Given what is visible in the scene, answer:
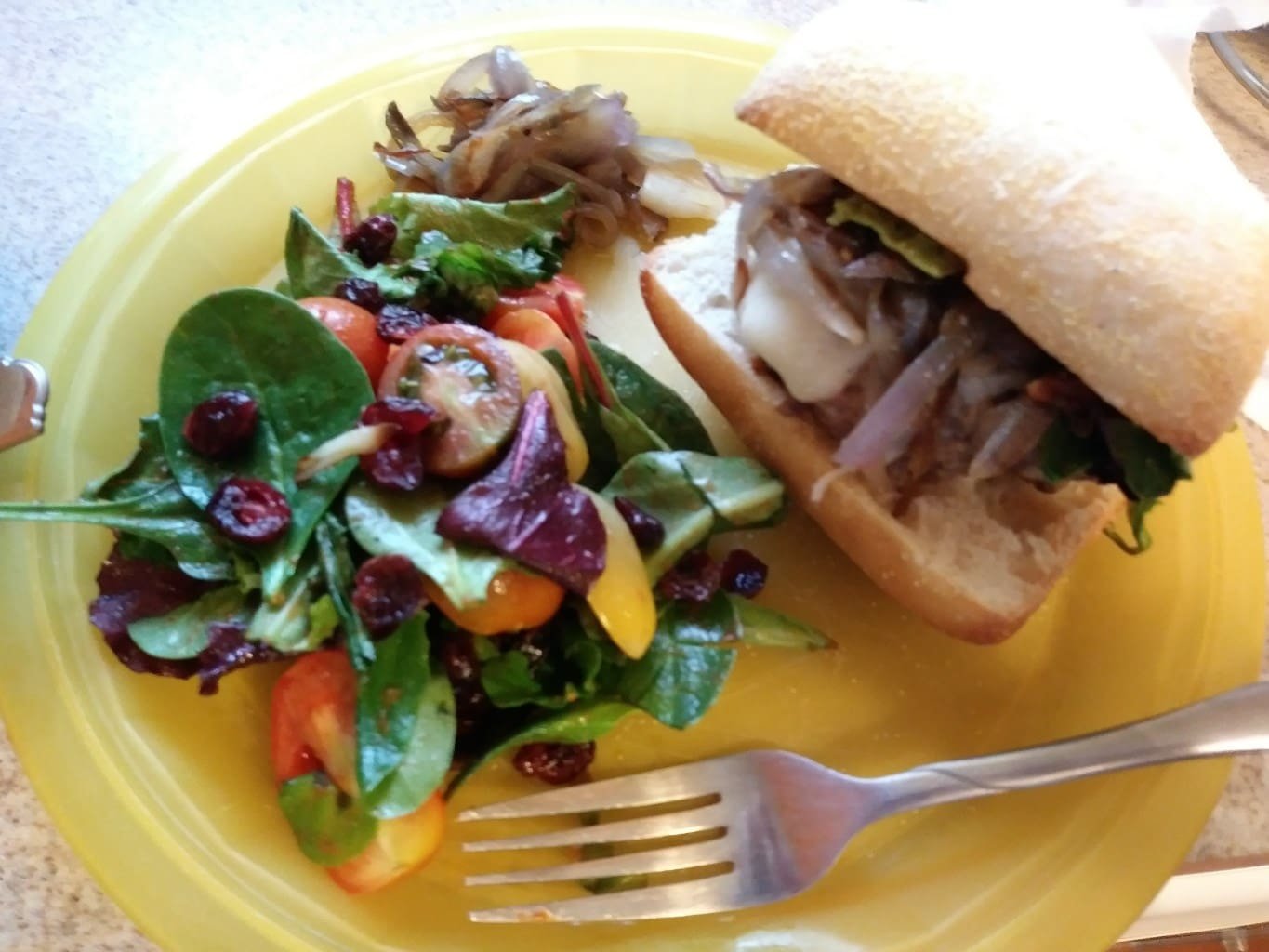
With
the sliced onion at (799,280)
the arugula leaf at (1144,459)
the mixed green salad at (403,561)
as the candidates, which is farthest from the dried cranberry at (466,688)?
the arugula leaf at (1144,459)

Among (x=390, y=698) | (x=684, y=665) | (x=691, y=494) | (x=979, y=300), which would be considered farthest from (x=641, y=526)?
(x=979, y=300)

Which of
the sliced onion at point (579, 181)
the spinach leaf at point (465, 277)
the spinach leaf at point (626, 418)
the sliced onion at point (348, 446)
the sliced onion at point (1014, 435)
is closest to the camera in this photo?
the sliced onion at point (348, 446)

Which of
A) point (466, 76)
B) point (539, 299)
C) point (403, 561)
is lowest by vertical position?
point (403, 561)

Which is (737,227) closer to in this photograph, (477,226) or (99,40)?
(477,226)

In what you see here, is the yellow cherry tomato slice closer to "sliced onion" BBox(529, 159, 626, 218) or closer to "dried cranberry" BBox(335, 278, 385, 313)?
"dried cranberry" BBox(335, 278, 385, 313)

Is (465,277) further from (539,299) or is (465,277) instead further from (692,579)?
(692,579)

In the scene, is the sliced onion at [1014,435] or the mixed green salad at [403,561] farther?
the sliced onion at [1014,435]

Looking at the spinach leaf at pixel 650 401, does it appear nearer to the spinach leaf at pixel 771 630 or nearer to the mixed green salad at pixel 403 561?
the mixed green salad at pixel 403 561
